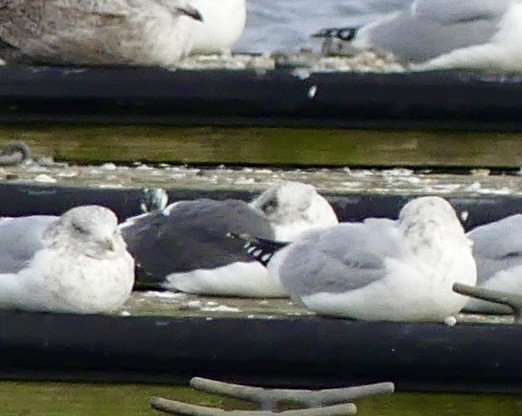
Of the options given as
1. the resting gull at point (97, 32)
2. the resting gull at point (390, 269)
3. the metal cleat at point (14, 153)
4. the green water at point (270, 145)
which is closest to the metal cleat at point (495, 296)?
the resting gull at point (390, 269)

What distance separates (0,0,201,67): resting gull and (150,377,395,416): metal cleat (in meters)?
2.09

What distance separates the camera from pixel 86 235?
3330mm

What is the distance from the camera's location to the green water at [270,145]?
4.52 meters

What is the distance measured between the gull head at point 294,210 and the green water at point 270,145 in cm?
70

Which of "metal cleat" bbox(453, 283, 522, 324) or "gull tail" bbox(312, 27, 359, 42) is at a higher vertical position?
"gull tail" bbox(312, 27, 359, 42)

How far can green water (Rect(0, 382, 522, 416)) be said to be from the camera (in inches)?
121

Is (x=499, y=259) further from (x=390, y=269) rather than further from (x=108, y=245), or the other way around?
(x=108, y=245)

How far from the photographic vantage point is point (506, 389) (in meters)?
3.05

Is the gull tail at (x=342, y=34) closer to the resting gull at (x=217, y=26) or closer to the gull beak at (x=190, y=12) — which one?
the resting gull at (x=217, y=26)

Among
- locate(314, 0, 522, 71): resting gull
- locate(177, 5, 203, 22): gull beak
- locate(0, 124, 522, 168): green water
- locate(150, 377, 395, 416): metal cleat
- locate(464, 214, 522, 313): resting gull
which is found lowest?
locate(150, 377, 395, 416): metal cleat

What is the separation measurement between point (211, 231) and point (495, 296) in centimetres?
79

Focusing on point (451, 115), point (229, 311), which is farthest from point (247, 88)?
point (229, 311)

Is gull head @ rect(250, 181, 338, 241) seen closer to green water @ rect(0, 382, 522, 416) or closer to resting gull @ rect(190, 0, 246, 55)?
green water @ rect(0, 382, 522, 416)

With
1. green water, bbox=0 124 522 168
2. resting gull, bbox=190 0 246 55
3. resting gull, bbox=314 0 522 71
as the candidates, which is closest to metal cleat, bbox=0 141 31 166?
green water, bbox=0 124 522 168
